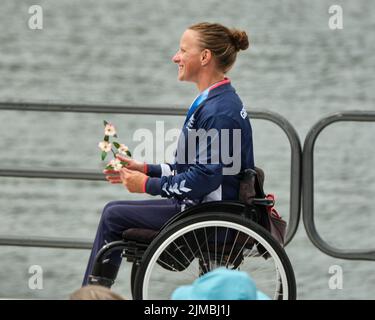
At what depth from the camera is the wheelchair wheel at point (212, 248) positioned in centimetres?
421

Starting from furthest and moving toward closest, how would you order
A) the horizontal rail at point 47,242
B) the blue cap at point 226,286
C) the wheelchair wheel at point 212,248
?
the horizontal rail at point 47,242 < the wheelchair wheel at point 212,248 < the blue cap at point 226,286

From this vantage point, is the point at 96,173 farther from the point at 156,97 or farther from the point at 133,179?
the point at 133,179

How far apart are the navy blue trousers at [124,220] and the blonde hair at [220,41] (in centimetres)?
59

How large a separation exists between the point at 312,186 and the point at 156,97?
3.49ft

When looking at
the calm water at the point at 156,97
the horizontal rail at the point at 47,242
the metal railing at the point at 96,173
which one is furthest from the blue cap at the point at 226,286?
the calm water at the point at 156,97

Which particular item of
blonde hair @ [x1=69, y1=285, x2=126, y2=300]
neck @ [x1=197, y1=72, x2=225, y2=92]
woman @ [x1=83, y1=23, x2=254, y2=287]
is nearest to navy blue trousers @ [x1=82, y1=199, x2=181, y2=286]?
woman @ [x1=83, y1=23, x2=254, y2=287]

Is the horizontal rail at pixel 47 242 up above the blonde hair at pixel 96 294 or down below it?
below

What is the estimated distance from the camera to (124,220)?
4418 mm

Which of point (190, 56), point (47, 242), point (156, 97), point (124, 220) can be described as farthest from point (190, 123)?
point (156, 97)

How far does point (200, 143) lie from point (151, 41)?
1891mm

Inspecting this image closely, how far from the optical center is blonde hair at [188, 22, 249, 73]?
446 cm

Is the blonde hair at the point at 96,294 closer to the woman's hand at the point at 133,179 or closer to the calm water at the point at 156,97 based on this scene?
the woman's hand at the point at 133,179

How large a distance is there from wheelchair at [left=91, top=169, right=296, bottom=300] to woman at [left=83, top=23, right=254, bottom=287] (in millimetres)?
64
